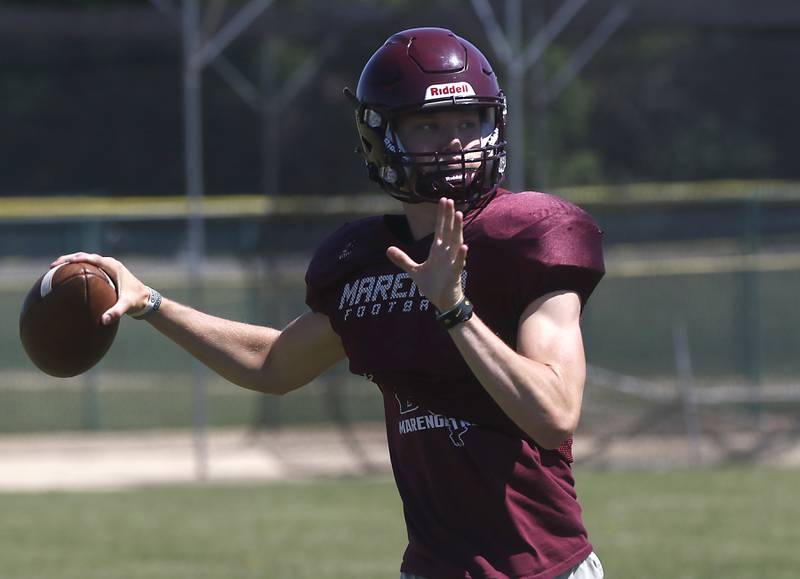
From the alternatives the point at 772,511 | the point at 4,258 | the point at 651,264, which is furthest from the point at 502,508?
the point at 4,258

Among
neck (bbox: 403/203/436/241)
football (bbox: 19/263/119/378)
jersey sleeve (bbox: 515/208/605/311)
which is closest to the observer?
jersey sleeve (bbox: 515/208/605/311)

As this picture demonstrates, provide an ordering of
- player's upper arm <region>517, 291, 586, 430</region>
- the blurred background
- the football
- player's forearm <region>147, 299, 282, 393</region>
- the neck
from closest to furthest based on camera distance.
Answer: player's upper arm <region>517, 291, 586, 430</region>
the neck
the football
player's forearm <region>147, 299, 282, 393</region>
the blurred background

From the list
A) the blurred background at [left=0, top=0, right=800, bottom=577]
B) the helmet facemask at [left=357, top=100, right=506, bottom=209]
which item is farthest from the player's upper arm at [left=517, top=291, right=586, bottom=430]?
the blurred background at [left=0, top=0, right=800, bottom=577]

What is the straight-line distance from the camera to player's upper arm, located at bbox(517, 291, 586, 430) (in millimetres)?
2902

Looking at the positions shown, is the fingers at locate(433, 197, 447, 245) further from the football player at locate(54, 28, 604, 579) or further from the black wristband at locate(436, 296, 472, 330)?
the football player at locate(54, 28, 604, 579)

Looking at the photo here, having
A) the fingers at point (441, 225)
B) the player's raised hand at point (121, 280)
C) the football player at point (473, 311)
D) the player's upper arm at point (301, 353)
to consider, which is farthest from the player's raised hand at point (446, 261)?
the player's raised hand at point (121, 280)

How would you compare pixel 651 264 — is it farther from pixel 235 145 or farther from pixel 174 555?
pixel 235 145

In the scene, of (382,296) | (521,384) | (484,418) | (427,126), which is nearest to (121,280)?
(382,296)

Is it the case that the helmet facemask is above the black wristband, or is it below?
above

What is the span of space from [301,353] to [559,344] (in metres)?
0.88

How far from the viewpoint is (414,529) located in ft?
10.7

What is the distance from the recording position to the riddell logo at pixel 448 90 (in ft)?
10.4

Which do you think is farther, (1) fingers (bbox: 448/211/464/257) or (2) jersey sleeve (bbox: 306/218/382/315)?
(2) jersey sleeve (bbox: 306/218/382/315)

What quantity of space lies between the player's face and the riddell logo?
0.11 feet
